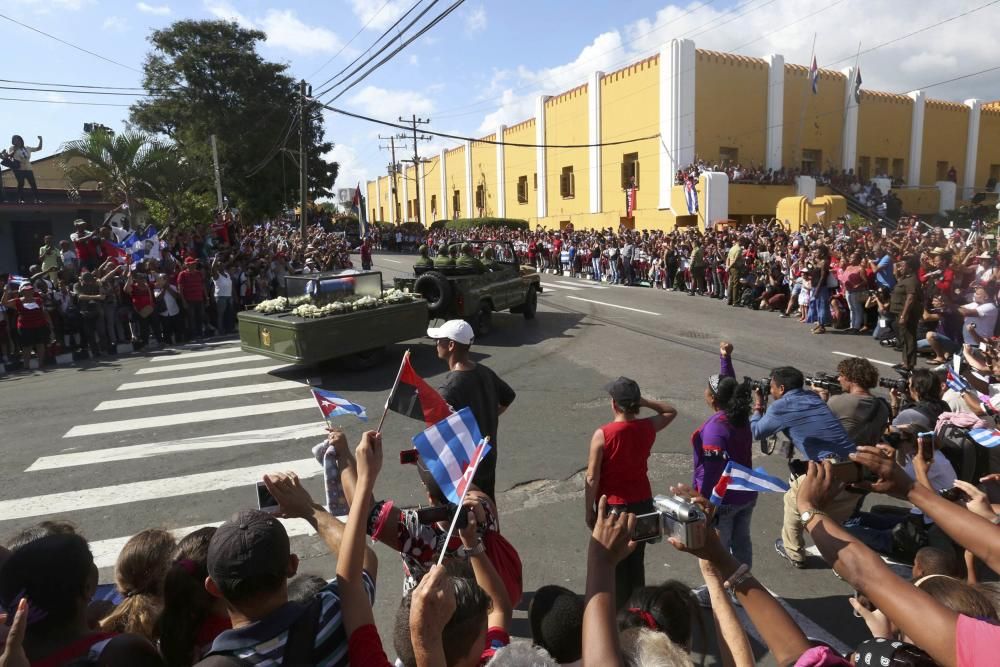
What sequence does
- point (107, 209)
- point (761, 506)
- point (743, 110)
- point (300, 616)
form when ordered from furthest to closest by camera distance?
point (743, 110) → point (107, 209) → point (761, 506) → point (300, 616)

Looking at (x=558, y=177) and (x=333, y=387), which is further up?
(x=558, y=177)

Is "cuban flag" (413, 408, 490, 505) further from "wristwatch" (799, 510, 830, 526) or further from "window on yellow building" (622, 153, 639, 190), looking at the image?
"window on yellow building" (622, 153, 639, 190)

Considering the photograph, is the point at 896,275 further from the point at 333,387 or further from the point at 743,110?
the point at 743,110

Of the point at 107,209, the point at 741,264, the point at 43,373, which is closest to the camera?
the point at 43,373

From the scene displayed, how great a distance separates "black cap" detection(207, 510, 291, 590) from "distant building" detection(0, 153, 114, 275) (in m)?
22.4

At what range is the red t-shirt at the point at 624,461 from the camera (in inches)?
156

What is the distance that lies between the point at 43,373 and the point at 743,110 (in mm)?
31043

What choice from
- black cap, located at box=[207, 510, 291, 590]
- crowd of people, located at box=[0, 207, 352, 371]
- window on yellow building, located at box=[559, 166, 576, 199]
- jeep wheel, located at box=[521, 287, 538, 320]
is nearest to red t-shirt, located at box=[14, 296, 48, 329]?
Answer: crowd of people, located at box=[0, 207, 352, 371]

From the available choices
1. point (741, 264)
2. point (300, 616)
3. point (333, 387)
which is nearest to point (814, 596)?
point (300, 616)

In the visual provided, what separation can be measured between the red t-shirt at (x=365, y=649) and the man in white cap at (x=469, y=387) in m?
2.26

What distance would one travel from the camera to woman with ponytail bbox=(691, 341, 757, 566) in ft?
13.8

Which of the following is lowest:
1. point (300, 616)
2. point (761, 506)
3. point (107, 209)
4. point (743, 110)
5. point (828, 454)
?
point (761, 506)

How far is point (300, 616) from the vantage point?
2107 mm

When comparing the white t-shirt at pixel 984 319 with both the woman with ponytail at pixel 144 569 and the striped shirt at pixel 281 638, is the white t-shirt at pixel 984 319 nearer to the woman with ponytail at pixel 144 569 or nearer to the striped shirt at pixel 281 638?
the striped shirt at pixel 281 638
